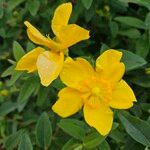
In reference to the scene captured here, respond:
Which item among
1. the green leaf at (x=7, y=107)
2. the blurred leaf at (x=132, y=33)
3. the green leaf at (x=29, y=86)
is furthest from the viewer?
the green leaf at (x=7, y=107)

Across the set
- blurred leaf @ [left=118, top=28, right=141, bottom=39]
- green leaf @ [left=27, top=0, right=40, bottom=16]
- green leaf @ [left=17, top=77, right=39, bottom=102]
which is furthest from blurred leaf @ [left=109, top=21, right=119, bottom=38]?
green leaf @ [left=17, top=77, right=39, bottom=102]

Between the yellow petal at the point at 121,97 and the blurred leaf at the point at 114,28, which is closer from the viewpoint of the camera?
the yellow petal at the point at 121,97

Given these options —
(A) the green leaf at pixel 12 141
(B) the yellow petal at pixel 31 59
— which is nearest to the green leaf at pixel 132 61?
(B) the yellow petal at pixel 31 59

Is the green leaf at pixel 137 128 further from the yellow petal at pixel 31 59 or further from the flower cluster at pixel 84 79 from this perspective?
the yellow petal at pixel 31 59

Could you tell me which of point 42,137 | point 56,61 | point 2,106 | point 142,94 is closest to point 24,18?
point 2,106

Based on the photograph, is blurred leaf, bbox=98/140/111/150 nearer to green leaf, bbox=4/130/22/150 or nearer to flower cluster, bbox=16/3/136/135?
flower cluster, bbox=16/3/136/135

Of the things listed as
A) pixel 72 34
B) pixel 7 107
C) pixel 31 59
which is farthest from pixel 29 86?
pixel 7 107

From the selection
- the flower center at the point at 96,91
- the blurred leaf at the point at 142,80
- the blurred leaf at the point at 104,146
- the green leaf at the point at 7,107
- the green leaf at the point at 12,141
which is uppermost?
the flower center at the point at 96,91

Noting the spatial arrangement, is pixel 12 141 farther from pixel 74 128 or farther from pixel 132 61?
pixel 132 61

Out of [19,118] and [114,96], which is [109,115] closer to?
[114,96]
